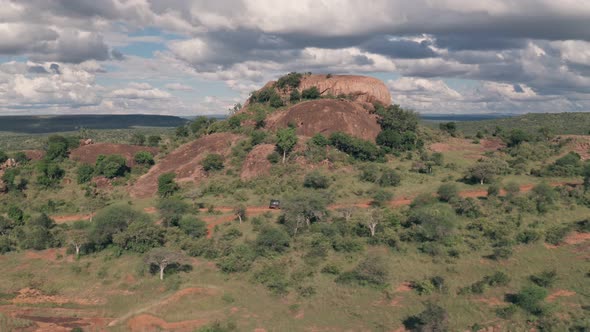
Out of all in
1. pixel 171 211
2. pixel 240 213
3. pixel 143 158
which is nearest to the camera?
pixel 171 211

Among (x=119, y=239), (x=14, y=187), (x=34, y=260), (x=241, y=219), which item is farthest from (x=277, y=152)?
(x=14, y=187)

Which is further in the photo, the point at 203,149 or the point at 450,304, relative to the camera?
the point at 203,149

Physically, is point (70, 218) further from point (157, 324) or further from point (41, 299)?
point (157, 324)

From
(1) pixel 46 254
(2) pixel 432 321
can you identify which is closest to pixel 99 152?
(1) pixel 46 254

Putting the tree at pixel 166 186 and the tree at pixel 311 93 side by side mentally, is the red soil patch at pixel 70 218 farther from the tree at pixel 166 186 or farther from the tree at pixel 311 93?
the tree at pixel 311 93

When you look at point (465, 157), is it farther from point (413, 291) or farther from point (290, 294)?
point (290, 294)

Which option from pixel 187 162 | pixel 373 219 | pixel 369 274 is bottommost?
pixel 369 274
